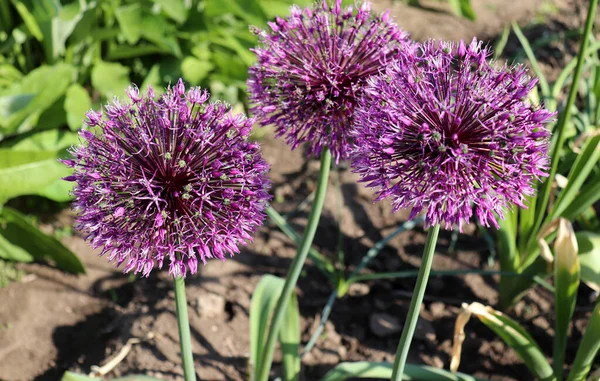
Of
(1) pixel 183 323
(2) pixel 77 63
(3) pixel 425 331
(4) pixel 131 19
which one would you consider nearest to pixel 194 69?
(4) pixel 131 19

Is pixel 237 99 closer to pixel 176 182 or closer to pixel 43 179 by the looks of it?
pixel 43 179

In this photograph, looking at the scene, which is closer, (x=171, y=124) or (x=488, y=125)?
(x=488, y=125)

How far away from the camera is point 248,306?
3570 millimetres

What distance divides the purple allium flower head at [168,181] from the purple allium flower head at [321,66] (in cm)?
28

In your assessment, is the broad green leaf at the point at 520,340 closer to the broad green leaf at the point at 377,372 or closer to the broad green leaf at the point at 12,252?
the broad green leaf at the point at 377,372

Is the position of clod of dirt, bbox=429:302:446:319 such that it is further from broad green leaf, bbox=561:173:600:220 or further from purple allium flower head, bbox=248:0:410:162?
purple allium flower head, bbox=248:0:410:162

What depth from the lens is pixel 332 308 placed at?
357cm

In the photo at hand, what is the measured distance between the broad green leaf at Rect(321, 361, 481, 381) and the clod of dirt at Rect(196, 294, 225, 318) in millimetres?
1106

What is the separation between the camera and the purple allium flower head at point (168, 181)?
69.2 inches

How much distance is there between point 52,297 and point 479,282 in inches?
99.0

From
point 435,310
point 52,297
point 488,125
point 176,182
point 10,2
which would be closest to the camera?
point 488,125

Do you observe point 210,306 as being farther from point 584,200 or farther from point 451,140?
point 451,140

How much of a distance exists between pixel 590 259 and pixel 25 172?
3060mm

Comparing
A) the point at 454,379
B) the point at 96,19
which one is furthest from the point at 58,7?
the point at 454,379
